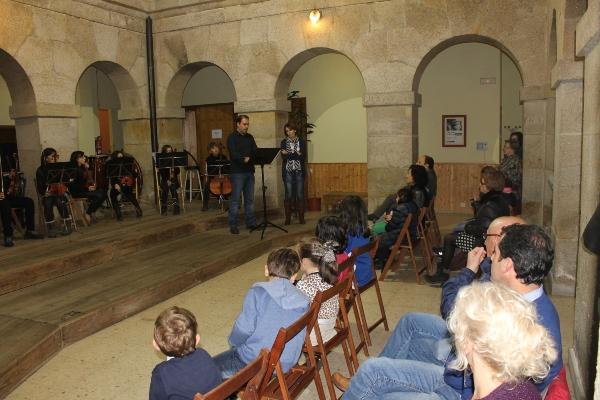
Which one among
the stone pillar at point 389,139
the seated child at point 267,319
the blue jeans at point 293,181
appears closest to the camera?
the seated child at point 267,319

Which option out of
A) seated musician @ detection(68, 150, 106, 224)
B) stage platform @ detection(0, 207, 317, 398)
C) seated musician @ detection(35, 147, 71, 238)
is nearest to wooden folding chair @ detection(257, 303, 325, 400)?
stage platform @ detection(0, 207, 317, 398)

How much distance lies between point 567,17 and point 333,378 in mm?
3074

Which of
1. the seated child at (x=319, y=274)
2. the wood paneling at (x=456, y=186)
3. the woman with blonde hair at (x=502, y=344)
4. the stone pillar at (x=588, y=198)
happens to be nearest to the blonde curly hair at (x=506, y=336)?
the woman with blonde hair at (x=502, y=344)

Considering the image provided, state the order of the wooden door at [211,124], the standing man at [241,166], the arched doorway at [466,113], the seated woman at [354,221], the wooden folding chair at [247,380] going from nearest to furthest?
the wooden folding chair at [247,380]
the seated woman at [354,221]
the standing man at [241,166]
the arched doorway at [466,113]
the wooden door at [211,124]

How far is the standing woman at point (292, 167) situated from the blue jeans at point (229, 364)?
4456mm

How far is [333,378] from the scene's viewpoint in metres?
2.65

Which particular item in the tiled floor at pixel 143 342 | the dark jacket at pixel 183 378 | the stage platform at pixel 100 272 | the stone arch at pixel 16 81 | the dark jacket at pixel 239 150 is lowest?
the tiled floor at pixel 143 342

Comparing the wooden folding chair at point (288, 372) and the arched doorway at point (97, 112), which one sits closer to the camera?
the wooden folding chair at point (288, 372)

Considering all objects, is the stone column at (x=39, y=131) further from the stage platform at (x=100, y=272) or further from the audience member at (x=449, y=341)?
the audience member at (x=449, y=341)

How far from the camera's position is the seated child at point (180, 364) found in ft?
6.10

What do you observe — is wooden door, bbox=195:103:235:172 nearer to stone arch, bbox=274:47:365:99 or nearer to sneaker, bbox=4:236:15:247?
stone arch, bbox=274:47:365:99

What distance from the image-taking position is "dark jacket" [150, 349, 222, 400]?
72.9 inches

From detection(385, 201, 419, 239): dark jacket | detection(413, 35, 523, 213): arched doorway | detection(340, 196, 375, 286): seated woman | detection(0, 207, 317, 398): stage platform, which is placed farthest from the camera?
detection(413, 35, 523, 213): arched doorway

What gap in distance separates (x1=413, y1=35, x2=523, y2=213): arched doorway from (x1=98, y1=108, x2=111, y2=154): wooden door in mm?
6555
